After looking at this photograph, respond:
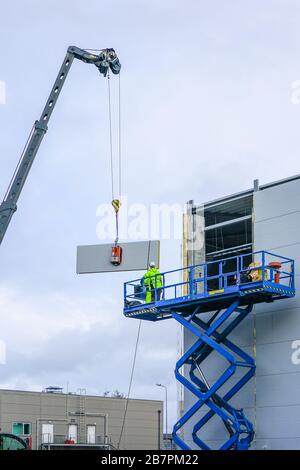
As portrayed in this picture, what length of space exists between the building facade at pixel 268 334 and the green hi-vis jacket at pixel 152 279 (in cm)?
296

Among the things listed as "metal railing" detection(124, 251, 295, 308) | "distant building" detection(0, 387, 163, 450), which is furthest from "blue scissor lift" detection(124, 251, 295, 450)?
"distant building" detection(0, 387, 163, 450)

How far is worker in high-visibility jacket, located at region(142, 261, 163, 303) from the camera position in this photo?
3547cm

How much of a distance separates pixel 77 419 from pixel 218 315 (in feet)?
134

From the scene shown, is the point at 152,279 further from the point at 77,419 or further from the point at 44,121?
the point at 77,419

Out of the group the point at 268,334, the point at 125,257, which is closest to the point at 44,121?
the point at 125,257

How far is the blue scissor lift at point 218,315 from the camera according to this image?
107ft

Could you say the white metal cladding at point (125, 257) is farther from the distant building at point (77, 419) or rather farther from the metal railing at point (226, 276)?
the distant building at point (77, 419)


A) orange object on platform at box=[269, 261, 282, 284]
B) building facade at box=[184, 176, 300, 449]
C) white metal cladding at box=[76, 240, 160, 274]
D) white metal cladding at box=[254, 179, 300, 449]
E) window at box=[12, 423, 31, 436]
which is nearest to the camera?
white metal cladding at box=[254, 179, 300, 449]

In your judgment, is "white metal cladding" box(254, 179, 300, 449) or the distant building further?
the distant building

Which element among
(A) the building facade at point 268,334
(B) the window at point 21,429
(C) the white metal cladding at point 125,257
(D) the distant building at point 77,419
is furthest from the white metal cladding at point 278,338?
(B) the window at point 21,429

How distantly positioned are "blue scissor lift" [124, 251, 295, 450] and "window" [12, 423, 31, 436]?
3451 cm

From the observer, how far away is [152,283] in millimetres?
35781

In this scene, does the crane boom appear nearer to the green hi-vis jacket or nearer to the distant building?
the green hi-vis jacket
